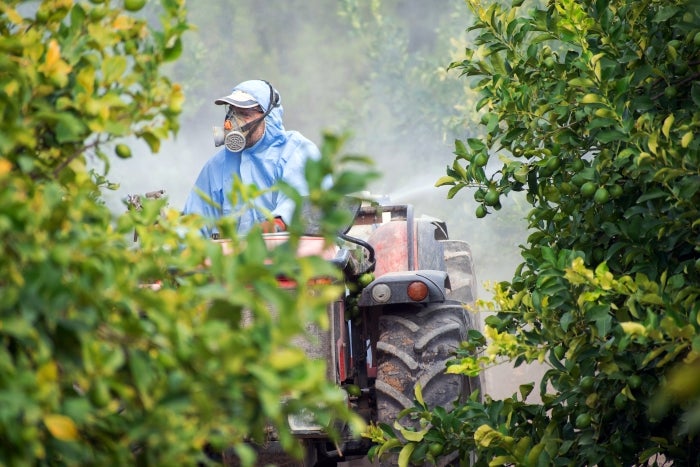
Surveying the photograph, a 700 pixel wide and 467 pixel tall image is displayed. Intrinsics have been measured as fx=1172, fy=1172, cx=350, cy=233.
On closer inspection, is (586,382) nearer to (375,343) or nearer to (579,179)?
(579,179)

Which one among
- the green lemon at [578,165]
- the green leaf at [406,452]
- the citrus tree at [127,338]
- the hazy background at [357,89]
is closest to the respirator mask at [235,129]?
the green leaf at [406,452]

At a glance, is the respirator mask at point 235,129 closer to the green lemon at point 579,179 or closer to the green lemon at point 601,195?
the green lemon at point 579,179

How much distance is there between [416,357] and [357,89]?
19824 mm

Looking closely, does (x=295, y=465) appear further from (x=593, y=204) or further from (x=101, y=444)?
(x=101, y=444)

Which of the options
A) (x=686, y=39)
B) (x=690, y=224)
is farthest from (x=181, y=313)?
(x=686, y=39)

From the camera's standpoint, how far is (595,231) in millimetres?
4824

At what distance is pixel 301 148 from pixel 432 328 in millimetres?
2031

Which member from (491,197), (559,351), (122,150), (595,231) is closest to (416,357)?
(491,197)

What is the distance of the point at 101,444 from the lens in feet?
9.32

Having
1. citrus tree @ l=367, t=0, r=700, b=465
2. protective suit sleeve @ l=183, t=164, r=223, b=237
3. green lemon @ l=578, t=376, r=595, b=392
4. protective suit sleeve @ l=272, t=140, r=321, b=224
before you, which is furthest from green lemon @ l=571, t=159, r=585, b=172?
protective suit sleeve @ l=183, t=164, r=223, b=237

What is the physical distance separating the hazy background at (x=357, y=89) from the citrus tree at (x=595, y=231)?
12.1m

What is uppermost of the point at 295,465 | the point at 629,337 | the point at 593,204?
the point at 593,204

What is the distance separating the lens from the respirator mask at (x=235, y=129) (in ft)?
25.3

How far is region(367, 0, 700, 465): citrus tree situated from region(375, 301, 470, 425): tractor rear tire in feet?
3.65
